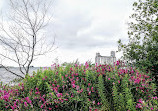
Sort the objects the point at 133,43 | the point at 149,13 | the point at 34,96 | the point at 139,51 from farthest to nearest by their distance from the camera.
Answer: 1. the point at 149,13
2. the point at 133,43
3. the point at 139,51
4. the point at 34,96

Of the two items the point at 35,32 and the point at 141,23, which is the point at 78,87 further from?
the point at 141,23

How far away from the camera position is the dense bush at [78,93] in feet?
9.28

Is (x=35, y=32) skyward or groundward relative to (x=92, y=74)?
skyward

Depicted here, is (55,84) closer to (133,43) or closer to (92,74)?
(92,74)

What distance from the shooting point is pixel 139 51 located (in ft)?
18.8

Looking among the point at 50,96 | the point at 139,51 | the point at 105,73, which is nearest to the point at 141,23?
the point at 139,51

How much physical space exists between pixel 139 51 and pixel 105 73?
2.79 m

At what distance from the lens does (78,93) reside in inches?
112

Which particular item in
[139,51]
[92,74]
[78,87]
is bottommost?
[78,87]

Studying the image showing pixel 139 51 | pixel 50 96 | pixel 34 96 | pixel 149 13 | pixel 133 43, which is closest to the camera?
pixel 50 96

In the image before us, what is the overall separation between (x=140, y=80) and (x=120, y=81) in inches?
17.7

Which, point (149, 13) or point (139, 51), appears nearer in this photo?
point (139, 51)

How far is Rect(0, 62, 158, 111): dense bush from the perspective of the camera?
2.83 m

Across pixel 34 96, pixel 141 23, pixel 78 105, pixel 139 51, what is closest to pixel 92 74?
pixel 78 105
